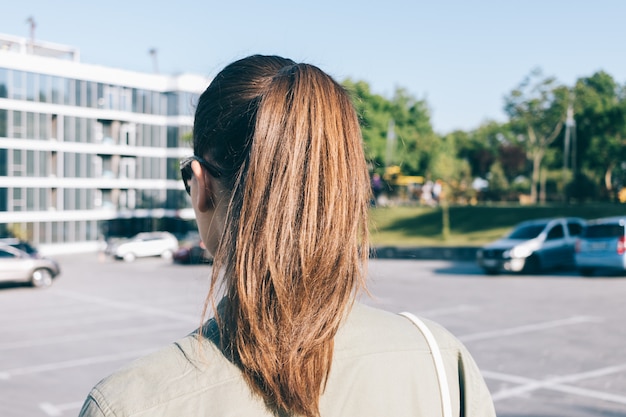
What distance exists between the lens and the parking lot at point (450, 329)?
8039 mm

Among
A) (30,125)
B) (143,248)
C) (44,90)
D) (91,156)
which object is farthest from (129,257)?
(91,156)

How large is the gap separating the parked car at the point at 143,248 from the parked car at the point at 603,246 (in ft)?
85.5

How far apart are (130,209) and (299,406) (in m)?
55.0

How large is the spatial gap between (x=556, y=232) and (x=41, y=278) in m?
16.4

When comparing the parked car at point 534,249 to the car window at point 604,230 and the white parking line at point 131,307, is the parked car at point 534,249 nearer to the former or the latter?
the car window at point 604,230

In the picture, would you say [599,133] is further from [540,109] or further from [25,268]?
[25,268]

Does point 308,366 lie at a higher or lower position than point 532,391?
higher

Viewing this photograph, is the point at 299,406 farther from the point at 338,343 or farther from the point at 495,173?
the point at 495,173

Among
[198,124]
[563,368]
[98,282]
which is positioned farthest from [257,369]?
[98,282]

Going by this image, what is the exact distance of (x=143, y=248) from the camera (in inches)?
1614

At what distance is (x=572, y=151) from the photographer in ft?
169

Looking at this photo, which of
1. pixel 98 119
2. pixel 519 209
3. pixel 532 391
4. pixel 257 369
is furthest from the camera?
pixel 98 119

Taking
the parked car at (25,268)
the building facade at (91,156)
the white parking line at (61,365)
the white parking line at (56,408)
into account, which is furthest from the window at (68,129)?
the white parking line at (56,408)

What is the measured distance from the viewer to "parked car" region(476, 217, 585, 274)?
2109cm
